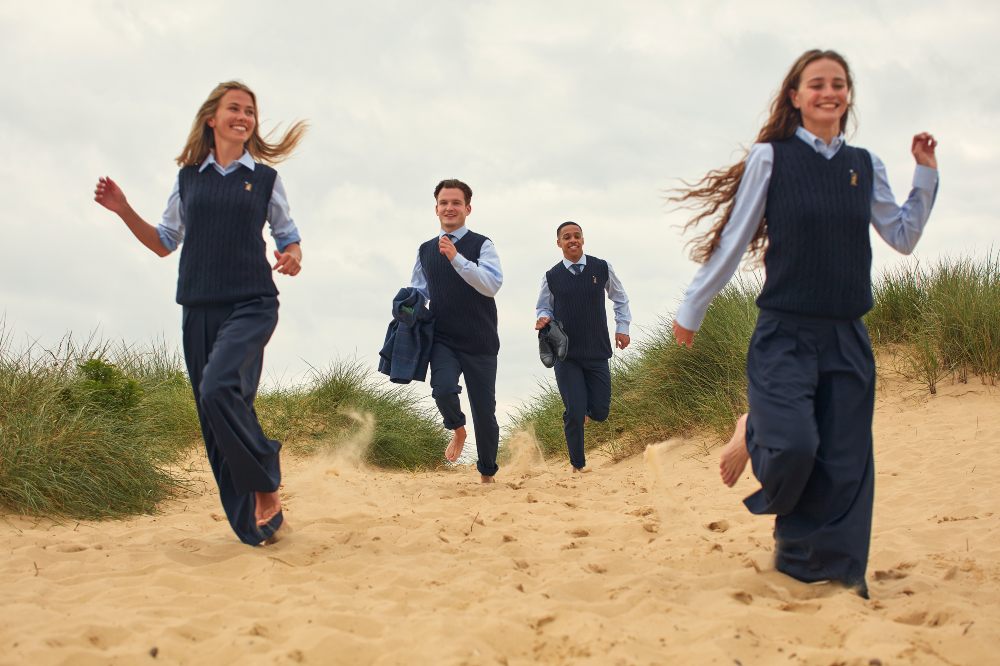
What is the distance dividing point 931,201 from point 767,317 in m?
0.91

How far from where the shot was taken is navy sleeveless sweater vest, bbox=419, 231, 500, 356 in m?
7.71

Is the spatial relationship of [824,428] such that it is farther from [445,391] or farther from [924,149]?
[445,391]

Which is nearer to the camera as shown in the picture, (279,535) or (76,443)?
(279,535)

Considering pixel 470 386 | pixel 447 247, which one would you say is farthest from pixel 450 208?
pixel 470 386

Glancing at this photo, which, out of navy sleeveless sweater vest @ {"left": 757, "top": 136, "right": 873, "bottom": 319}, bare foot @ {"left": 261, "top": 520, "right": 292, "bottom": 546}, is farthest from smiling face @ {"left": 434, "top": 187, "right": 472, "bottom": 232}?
navy sleeveless sweater vest @ {"left": 757, "top": 136, "right": 873, "bottom": 319}

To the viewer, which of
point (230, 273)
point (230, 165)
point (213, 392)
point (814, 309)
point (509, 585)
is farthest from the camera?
point (230, 165)

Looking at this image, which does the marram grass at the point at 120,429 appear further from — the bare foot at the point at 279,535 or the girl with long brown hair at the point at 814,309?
the girl with long brown hair at the point at 814,309

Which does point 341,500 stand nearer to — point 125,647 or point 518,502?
point 518,502

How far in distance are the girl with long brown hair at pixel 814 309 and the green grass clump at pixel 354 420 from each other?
7296 millimetres

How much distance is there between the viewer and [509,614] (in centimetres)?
383

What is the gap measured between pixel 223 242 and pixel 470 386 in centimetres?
311

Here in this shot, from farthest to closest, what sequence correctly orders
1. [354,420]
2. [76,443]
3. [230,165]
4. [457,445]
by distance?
[354,420]
[457,445]
[76,443]
[230,165]

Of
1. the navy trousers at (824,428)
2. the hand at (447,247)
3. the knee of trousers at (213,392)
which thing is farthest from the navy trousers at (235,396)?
the navy trousers at (824,428)

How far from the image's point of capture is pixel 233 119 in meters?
5.16
